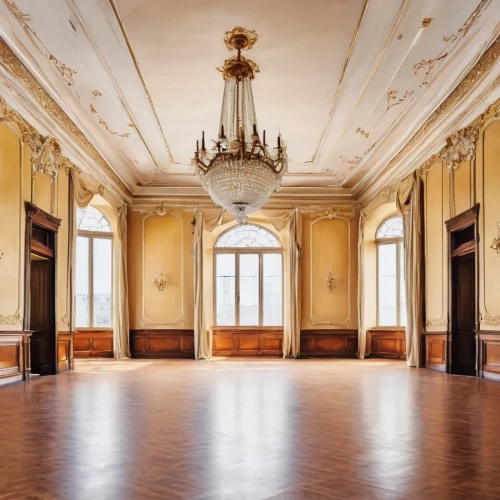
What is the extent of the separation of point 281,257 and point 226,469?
11.0 metres

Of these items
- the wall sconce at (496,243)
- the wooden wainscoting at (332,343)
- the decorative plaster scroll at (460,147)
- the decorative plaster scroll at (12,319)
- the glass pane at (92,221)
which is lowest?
the wooden wainscoting at (332,343)

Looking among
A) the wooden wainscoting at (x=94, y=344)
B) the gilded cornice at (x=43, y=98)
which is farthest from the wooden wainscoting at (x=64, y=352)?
the wooden wainscoting at (x=94, y=344)

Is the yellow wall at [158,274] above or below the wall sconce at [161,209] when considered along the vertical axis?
below

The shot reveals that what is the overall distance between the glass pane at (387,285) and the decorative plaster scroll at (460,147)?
182 inches

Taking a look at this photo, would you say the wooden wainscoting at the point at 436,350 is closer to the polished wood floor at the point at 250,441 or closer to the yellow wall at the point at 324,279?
the polished wood floor at the point at 250,441

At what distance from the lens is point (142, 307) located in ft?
44.1

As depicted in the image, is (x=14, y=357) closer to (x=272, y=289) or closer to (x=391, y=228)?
(x=272, y=289)

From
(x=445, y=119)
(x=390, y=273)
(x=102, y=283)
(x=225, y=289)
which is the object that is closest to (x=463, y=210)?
(x=445, y=119)

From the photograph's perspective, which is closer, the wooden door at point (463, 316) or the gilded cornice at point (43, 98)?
the gilded cornice at point (43, 98)

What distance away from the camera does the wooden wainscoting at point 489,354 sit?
7.47 metres

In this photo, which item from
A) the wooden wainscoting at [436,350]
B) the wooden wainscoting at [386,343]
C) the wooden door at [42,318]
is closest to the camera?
the wooden door at [42,318]

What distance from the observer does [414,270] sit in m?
10.0

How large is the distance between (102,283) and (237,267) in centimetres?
317

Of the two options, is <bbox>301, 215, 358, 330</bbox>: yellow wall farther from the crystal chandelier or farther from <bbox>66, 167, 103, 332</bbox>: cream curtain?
the crystal chandelier
